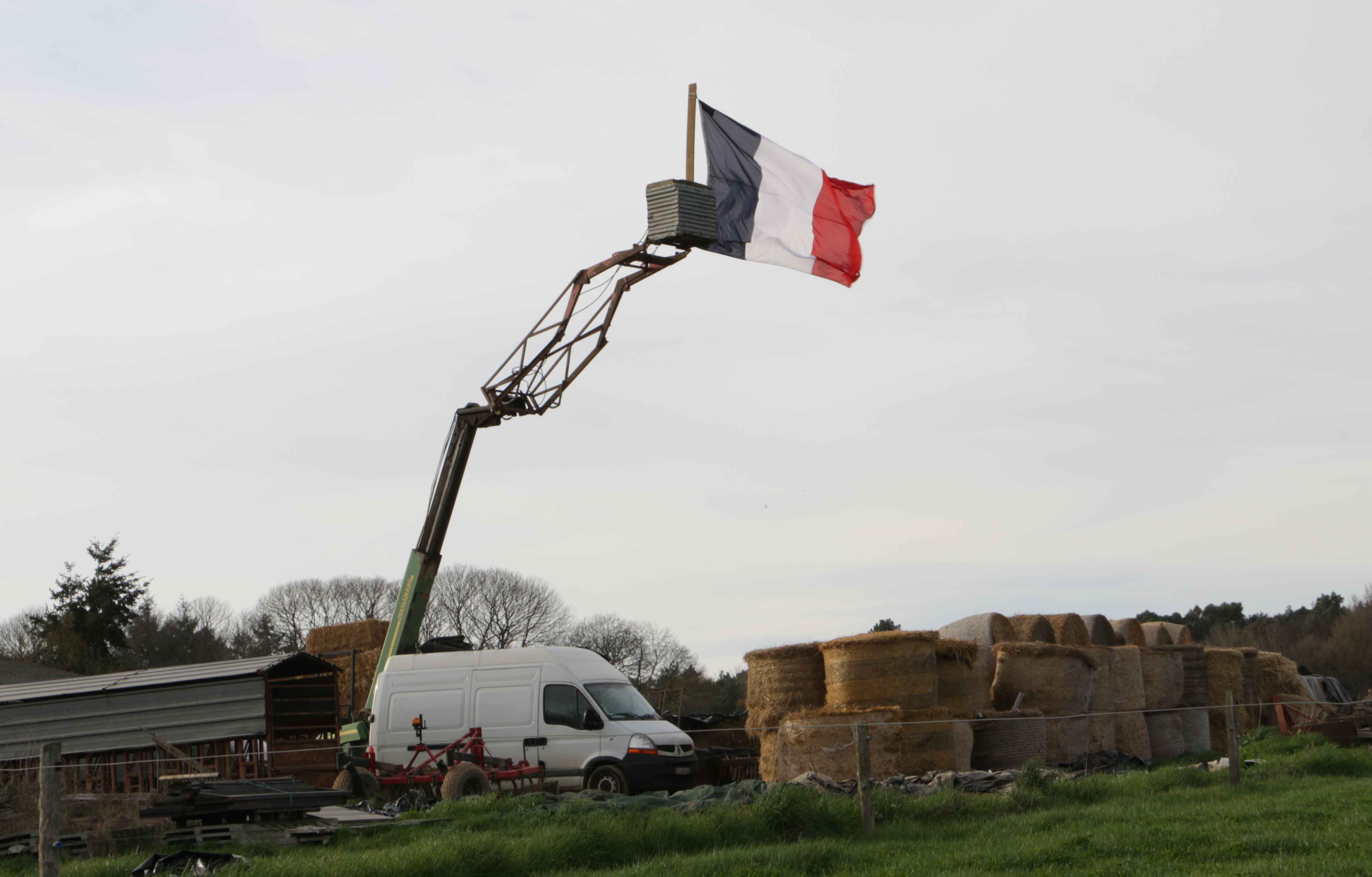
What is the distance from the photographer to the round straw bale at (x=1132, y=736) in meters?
21.0

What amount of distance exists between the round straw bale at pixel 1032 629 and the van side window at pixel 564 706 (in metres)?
7.83

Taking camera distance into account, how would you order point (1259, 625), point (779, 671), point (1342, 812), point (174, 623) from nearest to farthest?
1. point (1342, 812)
2. point (779, 671)
3. point (174, 623)
4. point (1259, 625)

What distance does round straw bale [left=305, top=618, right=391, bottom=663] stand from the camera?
27.0 m

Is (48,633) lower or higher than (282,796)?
higher

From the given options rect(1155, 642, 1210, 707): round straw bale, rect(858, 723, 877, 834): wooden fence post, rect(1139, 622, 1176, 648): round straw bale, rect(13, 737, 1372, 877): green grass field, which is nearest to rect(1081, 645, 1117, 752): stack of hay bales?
rect(1155, 642, 1210, 707): round straw bale

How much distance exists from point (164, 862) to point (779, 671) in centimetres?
996

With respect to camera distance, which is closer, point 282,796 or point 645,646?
point 282,796

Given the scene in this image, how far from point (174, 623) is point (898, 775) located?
58714 mm

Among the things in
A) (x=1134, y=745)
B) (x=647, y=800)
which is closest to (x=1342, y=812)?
(x=647, y=800)

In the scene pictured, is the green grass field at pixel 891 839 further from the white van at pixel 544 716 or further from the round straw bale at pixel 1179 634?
the round straw bale at pixel 1179 634

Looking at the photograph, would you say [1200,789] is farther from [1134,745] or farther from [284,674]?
[284,674]

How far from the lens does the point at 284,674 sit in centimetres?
2133

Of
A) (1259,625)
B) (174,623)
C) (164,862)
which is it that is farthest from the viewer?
(1259,625)

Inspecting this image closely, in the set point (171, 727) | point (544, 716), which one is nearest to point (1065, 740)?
point (544, 716)
